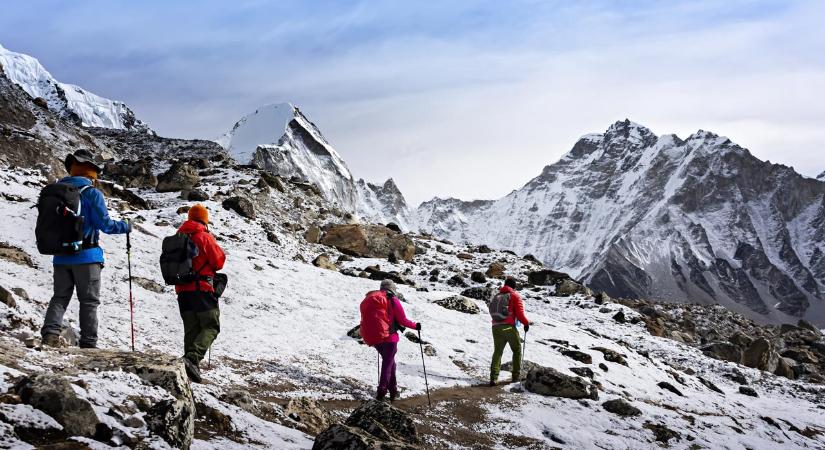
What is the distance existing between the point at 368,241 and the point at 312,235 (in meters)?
4.08

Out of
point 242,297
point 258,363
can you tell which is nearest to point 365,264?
point 242,297

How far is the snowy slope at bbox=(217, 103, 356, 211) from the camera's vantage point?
160 meters

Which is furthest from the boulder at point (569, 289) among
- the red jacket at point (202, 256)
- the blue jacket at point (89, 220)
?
the blue jacket at point (89, 220)

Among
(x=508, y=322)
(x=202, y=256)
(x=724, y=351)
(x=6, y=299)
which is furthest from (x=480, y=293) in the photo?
(x=6, y=299)

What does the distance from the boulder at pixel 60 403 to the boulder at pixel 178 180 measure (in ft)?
118

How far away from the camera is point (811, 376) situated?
3191 centimetres

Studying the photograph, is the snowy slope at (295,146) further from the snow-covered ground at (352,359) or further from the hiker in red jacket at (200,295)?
the hiker in red jacket at (200,295)

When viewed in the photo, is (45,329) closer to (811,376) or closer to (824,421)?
(824,421)

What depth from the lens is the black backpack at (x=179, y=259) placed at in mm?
8742

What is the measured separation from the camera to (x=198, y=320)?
9.12m

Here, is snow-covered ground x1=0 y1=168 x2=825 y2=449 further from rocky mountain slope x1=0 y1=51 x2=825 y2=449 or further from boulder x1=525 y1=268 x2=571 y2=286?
boulder x1=525 y1=268 x2=571 y2=286

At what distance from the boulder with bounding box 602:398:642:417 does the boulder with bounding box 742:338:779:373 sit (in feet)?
70.0

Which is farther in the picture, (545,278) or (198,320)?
(545,278)

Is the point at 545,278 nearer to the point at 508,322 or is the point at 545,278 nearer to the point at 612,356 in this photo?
the point at 612,356
